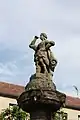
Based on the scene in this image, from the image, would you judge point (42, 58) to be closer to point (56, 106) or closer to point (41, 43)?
point (41, 43)

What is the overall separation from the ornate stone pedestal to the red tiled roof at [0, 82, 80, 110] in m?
25.2

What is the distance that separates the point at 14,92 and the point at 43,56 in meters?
25.7

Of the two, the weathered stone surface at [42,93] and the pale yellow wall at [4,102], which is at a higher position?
the pale yellow wall at [4,102]

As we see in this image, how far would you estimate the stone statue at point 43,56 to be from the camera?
→ 15.2 metres

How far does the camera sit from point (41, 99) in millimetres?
14078

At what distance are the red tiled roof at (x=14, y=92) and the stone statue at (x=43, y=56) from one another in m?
24.4

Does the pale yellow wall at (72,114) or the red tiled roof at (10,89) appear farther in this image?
the pale yellow wall at (72,114)

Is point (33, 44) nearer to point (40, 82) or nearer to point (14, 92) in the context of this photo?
point (40, 82)

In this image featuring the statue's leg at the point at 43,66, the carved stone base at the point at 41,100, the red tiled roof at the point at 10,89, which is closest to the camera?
the carved stone base at the point at 41,100

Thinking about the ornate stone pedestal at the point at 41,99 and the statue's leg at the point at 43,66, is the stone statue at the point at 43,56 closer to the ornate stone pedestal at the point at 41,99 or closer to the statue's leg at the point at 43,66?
the statue's leg at the point at 43,66

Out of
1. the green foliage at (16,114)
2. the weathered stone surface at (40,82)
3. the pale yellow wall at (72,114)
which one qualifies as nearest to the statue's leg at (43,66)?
the weathered stone surface at (40,82)

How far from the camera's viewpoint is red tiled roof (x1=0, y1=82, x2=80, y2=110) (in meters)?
40.0

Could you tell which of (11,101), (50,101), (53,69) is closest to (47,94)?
(50,101)

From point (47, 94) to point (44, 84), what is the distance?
62 centimetres
